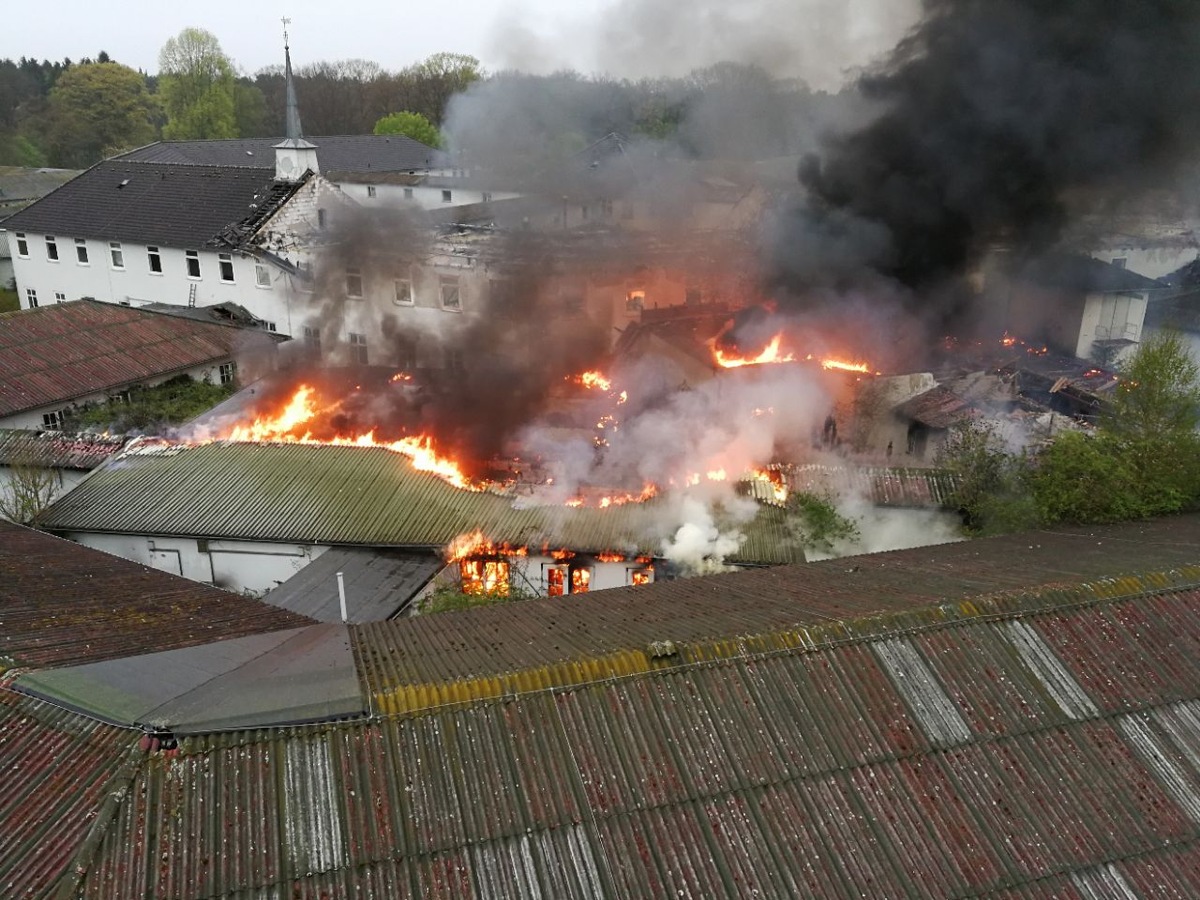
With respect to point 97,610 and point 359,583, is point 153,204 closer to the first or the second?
point 359,583

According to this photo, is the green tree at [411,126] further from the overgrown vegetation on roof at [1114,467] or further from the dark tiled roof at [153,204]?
the overgrown vegetation on roof at [1114,467]

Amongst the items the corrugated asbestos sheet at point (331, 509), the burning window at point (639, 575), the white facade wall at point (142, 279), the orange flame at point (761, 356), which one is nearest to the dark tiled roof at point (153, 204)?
the white facade wall at point (142, 279)

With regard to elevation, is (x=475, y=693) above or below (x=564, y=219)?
below

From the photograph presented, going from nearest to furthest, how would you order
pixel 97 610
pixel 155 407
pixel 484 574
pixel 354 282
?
pixel 97 610 < pixel 484 574 < pixel 155 407 < pixel 354 282

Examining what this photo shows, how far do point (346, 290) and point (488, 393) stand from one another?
11093 mm

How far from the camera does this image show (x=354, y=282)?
30484mm

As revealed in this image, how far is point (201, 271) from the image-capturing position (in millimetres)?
35250

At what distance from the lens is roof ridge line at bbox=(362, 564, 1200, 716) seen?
8453 millimetres

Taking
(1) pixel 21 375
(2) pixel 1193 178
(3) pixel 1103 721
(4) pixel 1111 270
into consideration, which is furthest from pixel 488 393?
(4) pixel 1111 270

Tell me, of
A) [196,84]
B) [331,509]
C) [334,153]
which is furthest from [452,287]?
[196,84]

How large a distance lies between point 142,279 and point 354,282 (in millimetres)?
12497

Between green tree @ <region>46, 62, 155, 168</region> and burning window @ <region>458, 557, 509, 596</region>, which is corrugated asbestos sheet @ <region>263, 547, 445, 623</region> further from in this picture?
green tree @ <region>46, 62, 155, 168</region>

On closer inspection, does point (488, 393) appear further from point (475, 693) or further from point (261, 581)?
point (475, 693)

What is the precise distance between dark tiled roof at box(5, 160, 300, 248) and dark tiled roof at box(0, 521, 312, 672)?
22939 millimetres
